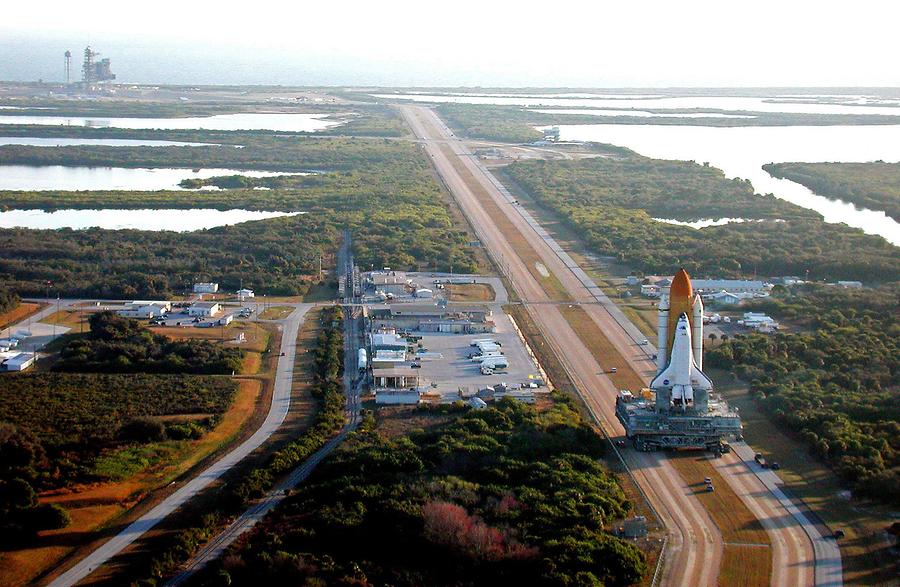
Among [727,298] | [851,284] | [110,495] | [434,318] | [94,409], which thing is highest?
[851,284]

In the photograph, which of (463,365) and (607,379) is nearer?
(607,379)

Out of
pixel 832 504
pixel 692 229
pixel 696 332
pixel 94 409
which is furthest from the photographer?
pixel 692 229

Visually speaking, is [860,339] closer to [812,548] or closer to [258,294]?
[812,548]

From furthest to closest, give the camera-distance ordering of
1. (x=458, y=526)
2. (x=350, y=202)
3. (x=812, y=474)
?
1. (x=350, y=202)
2. (x=812, y=474)
3. (x=458, y=526)

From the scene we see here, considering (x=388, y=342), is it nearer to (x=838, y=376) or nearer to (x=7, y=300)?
(x=838, y=376)

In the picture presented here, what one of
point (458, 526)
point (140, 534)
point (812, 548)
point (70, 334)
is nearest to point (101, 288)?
point (70, 334)

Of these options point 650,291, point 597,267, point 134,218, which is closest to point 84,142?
point 134,218

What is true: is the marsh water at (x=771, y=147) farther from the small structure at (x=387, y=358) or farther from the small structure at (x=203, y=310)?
the small structure at (x=203, y=310)
